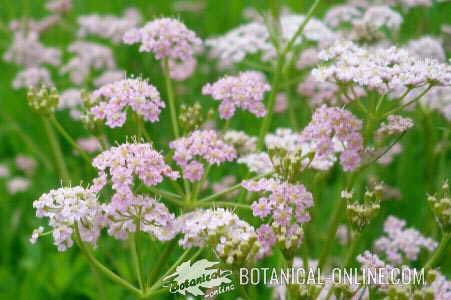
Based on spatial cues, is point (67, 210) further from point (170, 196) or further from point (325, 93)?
point (325, 93)

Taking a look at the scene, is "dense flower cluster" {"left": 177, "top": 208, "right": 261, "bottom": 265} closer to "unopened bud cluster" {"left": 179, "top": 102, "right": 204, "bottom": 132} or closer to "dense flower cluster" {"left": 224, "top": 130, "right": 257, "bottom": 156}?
"unopened bud cluster" {"left": 179, "top": 102, "right": 204, "bottom": 132}

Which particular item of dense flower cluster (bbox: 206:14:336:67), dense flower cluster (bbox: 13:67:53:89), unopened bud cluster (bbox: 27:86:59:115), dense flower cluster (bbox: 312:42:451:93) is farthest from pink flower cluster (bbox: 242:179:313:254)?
dense flower cluster (bbox: 13:67:53:89)

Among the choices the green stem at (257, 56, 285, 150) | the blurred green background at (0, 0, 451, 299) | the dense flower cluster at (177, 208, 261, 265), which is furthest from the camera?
the blurred green background at (0, 0, 451, 299)

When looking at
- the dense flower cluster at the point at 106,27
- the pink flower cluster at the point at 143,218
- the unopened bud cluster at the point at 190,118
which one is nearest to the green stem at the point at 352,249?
the pink flower cluster at the point at 143,218

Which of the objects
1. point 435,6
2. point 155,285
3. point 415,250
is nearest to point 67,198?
point 155,285

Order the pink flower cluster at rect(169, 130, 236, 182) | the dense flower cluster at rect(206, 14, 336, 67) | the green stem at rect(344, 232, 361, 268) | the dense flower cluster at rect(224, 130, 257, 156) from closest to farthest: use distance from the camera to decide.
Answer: the green stem at rect(344, 232, 361, 268)
the pink flower cluster at rect(169, 130, 236, 182)
the dense flower cluster at rect(224, 130, 257, 156)
the dense flower cluster at rect(206, 14, 336, 67)

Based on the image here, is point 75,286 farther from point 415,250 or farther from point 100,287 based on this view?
point 415,250

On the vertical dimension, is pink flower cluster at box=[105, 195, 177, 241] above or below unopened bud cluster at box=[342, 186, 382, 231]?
above
